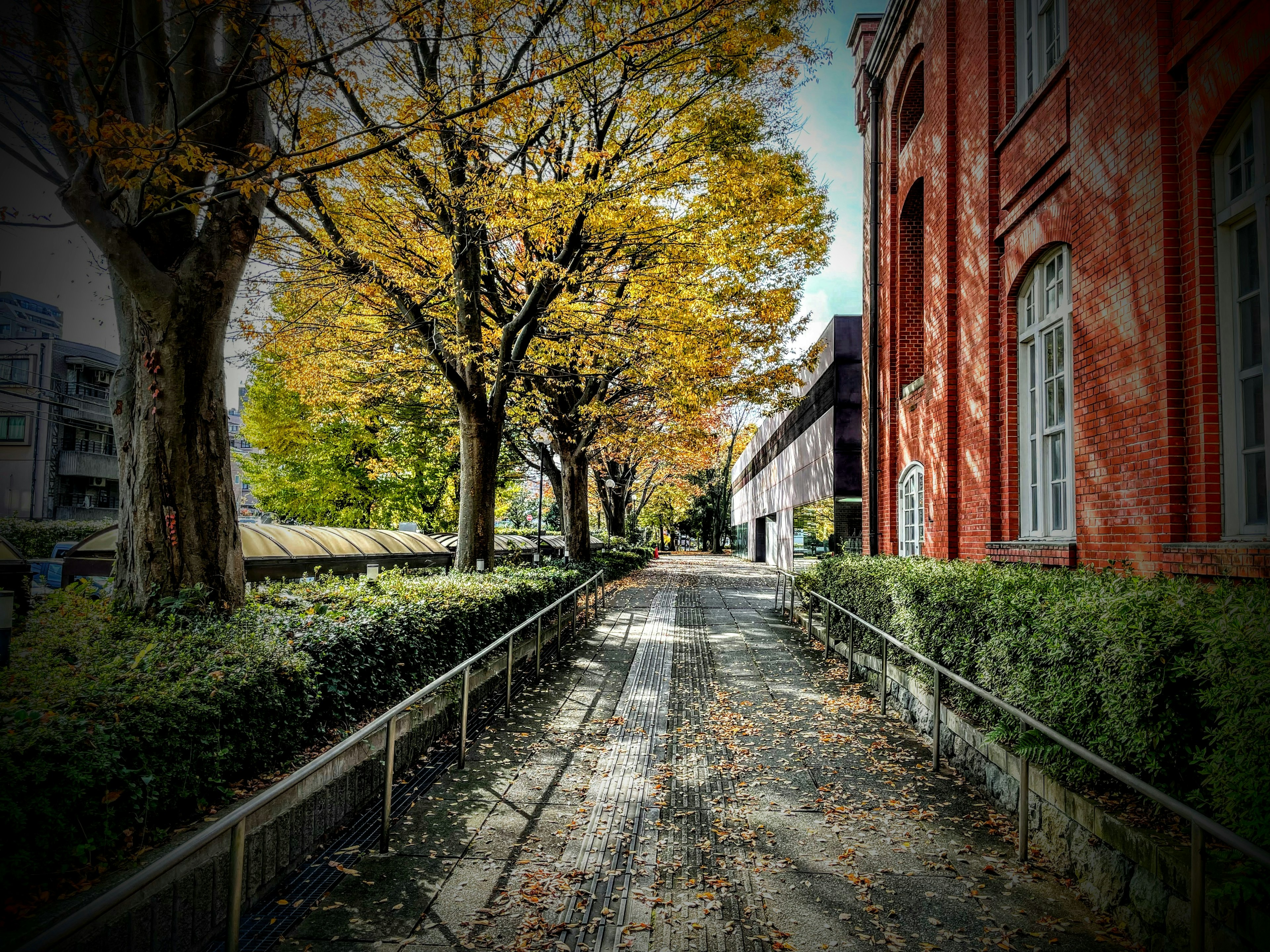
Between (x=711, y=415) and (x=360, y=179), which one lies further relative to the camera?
(x=711, y=415)

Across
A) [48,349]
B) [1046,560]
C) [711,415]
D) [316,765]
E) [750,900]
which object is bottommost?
[750,900]

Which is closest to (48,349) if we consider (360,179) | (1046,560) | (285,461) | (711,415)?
(285,461)

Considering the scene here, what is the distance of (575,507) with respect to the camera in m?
22.8

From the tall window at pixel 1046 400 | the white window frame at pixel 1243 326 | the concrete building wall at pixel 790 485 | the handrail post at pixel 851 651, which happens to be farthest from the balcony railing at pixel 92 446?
the white window frame at pixel 1243 326

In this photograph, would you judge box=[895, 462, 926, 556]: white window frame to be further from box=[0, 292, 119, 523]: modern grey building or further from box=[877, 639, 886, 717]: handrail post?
box=[0, 292, 119, 523]: modern grey building

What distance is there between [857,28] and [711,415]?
15963 millimetres

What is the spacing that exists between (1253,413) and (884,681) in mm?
4404

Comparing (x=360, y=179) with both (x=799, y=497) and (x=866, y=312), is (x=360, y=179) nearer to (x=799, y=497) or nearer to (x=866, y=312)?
→ (x=866, y=312)

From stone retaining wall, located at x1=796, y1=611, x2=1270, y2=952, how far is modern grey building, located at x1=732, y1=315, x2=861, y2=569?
13.0 meters

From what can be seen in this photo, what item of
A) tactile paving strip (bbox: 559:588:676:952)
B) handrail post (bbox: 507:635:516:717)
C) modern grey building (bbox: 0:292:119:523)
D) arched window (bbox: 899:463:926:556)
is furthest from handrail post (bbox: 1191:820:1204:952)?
modern grey building (bbox: 0:292:119:523)

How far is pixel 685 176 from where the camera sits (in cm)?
1099

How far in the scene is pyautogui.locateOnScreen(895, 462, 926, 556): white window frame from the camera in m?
12.6

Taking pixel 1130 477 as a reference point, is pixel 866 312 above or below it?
above

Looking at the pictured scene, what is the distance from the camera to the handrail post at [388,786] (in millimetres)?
4504
